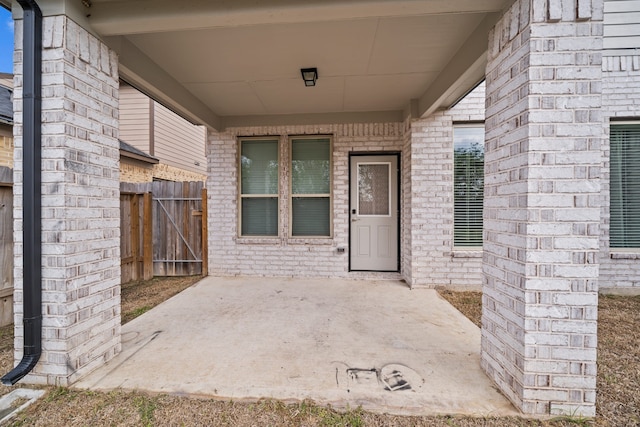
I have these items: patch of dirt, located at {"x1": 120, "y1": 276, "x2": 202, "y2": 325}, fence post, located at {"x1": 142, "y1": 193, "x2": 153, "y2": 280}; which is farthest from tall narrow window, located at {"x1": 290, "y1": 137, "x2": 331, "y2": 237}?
fence post, located at {"x1": 142, "y1": 193, "x2": 153, "y2": 280}

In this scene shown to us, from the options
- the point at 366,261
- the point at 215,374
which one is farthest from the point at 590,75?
the point at 366,261

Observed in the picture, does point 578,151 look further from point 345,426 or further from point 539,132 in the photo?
point 345,426

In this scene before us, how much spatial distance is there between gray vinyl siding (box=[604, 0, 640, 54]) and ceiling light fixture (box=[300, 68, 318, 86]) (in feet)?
13.4

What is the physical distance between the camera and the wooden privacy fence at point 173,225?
182 inches

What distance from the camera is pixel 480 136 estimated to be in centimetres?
400

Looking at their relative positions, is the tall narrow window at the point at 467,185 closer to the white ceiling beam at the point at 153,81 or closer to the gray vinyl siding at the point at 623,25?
the gray vinyl siding at the point at 623,25

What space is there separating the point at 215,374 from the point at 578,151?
2682 millimetres

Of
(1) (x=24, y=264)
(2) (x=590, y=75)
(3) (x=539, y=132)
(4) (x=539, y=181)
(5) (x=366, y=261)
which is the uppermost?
(2) (x=590, y=75)

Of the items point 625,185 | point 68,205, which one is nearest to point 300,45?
point 68,205

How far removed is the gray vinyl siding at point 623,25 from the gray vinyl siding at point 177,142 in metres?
8.19

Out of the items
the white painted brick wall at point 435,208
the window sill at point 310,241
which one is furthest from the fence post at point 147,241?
the white painted brick wall at point 435,208

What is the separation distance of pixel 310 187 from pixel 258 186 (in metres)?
0.89

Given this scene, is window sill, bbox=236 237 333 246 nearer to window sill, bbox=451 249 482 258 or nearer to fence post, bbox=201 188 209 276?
fence post, bbox=201 188 209 276

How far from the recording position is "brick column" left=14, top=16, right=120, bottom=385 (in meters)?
1.79
